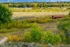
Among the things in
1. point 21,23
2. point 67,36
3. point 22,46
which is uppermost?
point 22,46

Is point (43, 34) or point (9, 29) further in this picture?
point (9, 29)

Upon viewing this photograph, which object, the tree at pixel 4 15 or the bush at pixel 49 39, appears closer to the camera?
the bush at pixel 49 39

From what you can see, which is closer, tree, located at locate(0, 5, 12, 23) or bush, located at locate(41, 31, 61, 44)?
bush, located at locate(41, 31, 61, 44)

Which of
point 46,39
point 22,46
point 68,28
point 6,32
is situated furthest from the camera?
point 6,32

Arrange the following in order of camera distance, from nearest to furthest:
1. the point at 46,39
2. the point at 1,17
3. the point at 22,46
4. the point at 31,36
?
the point at 22,46 → the point at 46,39 → the point at 31,36 → the point at 1,17

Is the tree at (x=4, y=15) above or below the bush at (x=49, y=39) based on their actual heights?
below

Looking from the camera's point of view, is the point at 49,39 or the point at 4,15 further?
the point at 4,15

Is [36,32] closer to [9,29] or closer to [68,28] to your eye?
[68,28]

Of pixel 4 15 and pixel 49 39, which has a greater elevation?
pixel 49 39

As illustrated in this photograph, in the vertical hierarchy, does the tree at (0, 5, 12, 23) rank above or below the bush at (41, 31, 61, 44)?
below

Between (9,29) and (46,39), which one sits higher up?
(46,39)

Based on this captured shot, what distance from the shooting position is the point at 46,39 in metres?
16.6

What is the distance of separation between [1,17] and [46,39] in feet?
57.5

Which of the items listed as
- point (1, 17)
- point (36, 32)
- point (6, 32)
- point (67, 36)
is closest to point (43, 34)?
point (36, 32)
